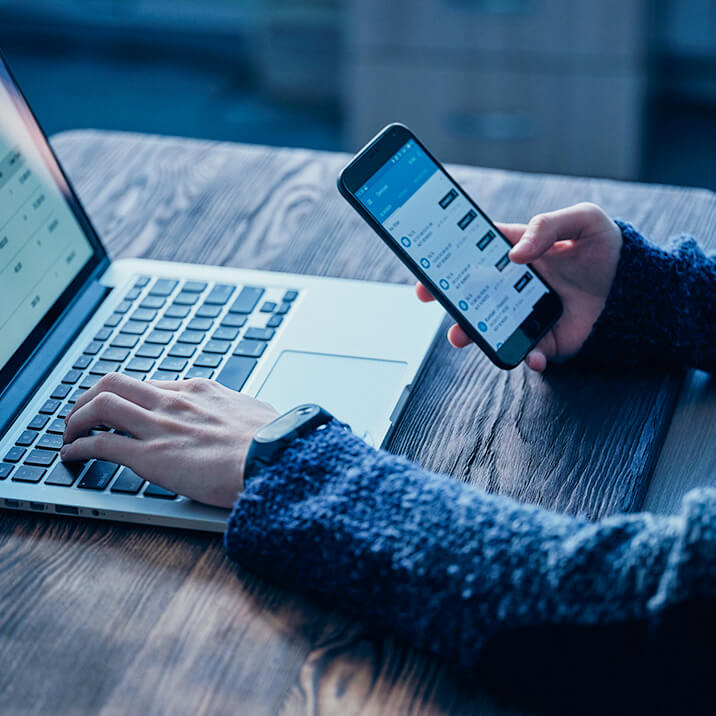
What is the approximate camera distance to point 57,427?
2.27ft

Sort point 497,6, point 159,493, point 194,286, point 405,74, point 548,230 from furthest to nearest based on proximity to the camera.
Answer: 1. point 405,74
2. point 497,6
3. point 194,286
4. point 548,230
5. point 159,493

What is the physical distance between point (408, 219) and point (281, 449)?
0.69 feet

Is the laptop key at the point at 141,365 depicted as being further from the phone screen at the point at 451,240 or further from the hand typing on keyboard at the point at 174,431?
the phone screen at the point at 451,240

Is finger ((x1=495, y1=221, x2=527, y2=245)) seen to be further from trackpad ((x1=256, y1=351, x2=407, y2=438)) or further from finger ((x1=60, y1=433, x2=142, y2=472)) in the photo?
finger ((x1=60, y1=433, x2=142, y2=472))

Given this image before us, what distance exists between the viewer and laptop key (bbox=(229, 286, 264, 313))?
80 centimetres

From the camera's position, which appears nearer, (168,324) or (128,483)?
(128,483)

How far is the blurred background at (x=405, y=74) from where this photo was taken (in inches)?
75.9

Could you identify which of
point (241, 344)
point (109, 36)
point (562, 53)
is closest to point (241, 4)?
point (109, 36)

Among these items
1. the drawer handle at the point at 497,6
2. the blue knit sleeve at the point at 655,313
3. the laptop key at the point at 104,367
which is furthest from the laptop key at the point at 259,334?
the drawer handle at the point at 497,6

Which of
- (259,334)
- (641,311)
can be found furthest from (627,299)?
(259,334)

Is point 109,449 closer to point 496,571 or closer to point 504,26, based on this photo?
point 496,571

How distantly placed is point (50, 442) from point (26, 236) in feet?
0.59

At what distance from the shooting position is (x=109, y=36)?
2.86 metres

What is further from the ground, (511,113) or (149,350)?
(149,350)
